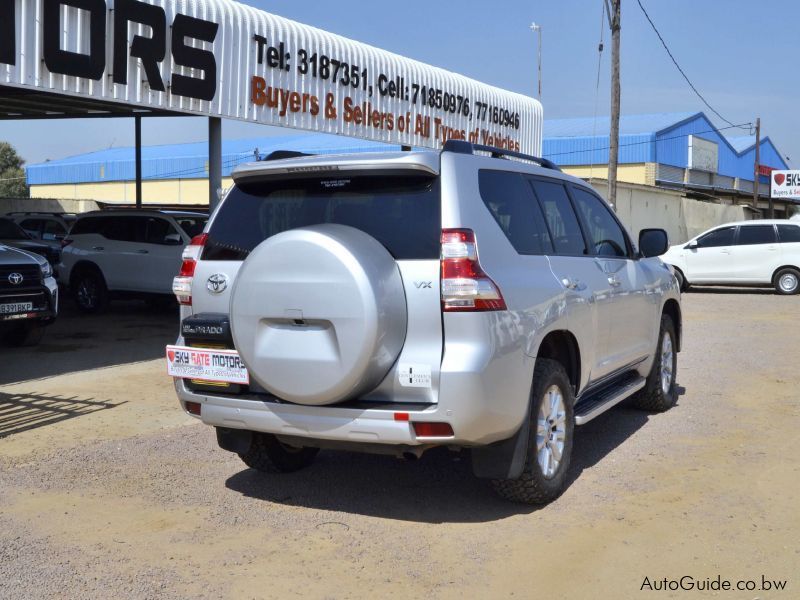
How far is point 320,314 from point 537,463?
1.56m

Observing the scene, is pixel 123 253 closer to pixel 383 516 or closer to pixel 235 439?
pixel 235 439

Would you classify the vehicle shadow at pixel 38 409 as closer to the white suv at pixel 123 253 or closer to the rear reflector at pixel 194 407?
the rear reflector at pixel 194 407

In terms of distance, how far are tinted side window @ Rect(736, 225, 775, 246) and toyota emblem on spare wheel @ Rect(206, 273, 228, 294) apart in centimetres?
2015

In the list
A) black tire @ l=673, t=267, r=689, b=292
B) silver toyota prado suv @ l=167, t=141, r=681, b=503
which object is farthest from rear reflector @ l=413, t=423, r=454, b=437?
black tire @ l=673, t=267, r=689, b=292

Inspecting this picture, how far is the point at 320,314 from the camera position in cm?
477

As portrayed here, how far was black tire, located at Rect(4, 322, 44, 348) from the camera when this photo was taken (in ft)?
41.4

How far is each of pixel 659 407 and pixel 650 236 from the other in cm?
153

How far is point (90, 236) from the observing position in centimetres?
1689

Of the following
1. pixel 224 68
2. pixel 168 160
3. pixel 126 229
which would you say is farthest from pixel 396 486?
pixel 168 160

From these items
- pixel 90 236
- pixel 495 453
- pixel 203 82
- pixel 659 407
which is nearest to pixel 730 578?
pixel 495 453

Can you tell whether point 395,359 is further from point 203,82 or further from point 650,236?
point 203,82

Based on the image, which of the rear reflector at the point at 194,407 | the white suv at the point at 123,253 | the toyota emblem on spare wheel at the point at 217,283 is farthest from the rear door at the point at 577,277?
the white suv at the point at 123,253

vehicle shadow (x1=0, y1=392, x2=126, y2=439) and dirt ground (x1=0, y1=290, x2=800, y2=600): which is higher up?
vehicle shadow (x1=0, y1=392, x2=126, y2=439)

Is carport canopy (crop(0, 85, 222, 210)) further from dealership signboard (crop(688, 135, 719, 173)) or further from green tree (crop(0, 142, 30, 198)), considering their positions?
green tree (crop(0, 142, 30, 198))
